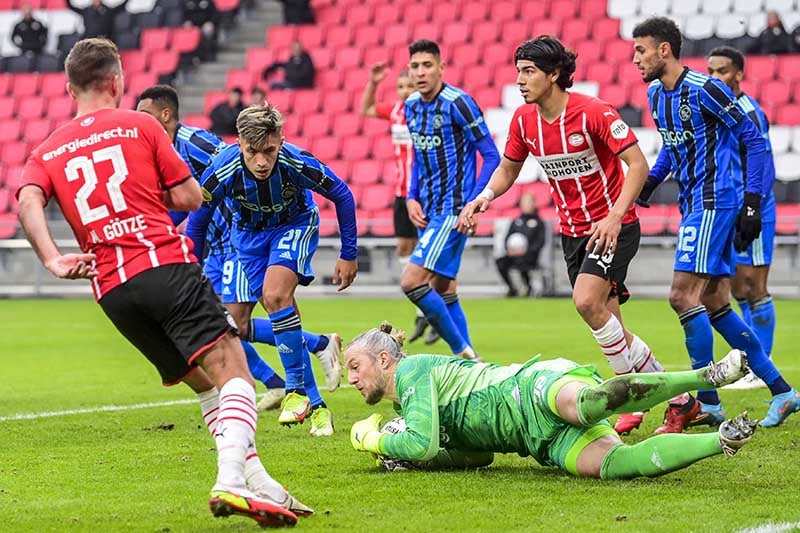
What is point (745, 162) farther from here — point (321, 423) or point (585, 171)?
point (321, 423)

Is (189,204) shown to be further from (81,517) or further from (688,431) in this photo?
(688,431)

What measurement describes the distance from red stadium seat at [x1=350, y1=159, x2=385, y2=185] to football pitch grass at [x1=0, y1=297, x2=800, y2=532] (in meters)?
12.8

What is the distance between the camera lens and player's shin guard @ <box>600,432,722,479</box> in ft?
18.2

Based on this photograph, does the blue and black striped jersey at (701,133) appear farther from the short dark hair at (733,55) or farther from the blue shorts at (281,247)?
the blue shorts at (281,247)

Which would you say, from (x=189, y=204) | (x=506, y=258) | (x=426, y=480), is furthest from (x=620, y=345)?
(x=506, y=258)

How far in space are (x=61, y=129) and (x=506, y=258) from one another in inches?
622

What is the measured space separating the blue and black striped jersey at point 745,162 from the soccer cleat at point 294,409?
2.90 m

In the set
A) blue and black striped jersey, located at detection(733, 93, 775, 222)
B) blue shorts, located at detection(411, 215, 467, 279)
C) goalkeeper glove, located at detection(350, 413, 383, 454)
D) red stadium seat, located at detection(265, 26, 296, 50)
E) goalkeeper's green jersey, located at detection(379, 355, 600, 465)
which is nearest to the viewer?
goalkeeper's green jersey, located at detection(379, 355, 600, 465)

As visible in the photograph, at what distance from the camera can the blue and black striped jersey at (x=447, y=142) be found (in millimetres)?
11234

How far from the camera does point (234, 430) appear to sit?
4.98 metres

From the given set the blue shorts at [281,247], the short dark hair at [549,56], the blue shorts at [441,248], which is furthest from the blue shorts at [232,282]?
the short dark hair at [549,56]

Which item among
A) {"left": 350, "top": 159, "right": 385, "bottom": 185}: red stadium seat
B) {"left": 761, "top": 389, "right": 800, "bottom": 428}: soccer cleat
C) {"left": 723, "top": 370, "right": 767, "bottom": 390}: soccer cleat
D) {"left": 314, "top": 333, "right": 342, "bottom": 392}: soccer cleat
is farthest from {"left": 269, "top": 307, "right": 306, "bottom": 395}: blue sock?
{"left": 350, "top": 159, "right": 385, "bottom": 185}: red stadium seat

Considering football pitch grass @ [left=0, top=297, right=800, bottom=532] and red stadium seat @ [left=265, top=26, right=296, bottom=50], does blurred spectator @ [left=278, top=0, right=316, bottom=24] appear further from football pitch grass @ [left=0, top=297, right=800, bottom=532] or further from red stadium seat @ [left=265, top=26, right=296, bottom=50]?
football pitch grass @ [left=0, top=297, right=800, bottom=532]

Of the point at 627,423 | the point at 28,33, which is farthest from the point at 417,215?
the point at 28,33
